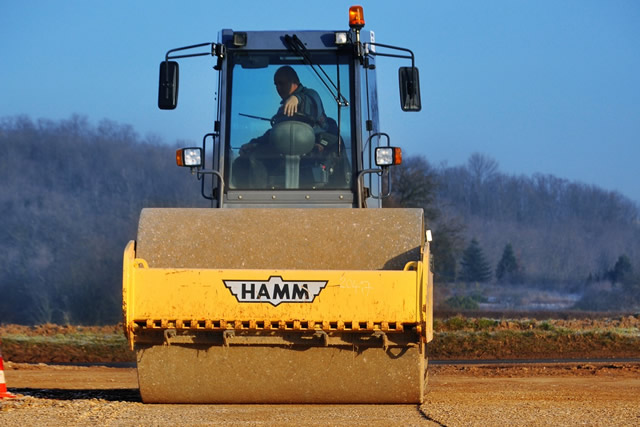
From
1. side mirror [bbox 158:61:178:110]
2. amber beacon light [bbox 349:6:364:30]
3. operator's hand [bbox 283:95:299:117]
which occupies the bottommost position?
operator's hand [bbox 283:95:299:117]

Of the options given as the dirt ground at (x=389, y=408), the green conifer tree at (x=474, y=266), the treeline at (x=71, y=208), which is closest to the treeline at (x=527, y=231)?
the green conifer tree at (x=474, y=266)

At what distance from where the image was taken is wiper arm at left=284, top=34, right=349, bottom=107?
30.1 ft

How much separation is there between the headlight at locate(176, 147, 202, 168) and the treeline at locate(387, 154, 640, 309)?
103 feet

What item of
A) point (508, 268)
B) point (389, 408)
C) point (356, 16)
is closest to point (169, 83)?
point (356, 16)

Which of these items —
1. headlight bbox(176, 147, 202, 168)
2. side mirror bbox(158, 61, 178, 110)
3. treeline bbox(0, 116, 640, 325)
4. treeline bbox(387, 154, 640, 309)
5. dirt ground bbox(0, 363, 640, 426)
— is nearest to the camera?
dirt ground bbox(0, 363, 640, 426)

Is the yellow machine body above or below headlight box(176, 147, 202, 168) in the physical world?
below

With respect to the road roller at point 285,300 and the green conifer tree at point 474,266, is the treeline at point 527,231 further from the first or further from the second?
the road roller at point 285,300

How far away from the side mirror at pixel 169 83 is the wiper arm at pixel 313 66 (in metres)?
1.05

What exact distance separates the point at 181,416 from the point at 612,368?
7.35 m

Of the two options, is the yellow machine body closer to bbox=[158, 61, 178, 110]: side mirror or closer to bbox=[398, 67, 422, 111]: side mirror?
bbox=[398, 67, 422, 111]: side mirror

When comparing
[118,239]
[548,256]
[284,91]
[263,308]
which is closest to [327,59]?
[284,91]

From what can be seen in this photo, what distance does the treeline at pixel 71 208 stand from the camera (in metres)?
30.3

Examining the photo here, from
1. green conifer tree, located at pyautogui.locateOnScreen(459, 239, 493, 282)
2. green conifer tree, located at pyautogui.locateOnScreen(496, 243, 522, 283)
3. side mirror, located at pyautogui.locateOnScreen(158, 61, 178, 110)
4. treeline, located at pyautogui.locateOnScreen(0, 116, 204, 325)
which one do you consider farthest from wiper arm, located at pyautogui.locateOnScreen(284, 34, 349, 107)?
green conifer tree, located at pyautogui.locateOnScreen(496, 243, 522, 283)

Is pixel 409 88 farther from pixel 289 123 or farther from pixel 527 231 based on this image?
pixel 527 231
